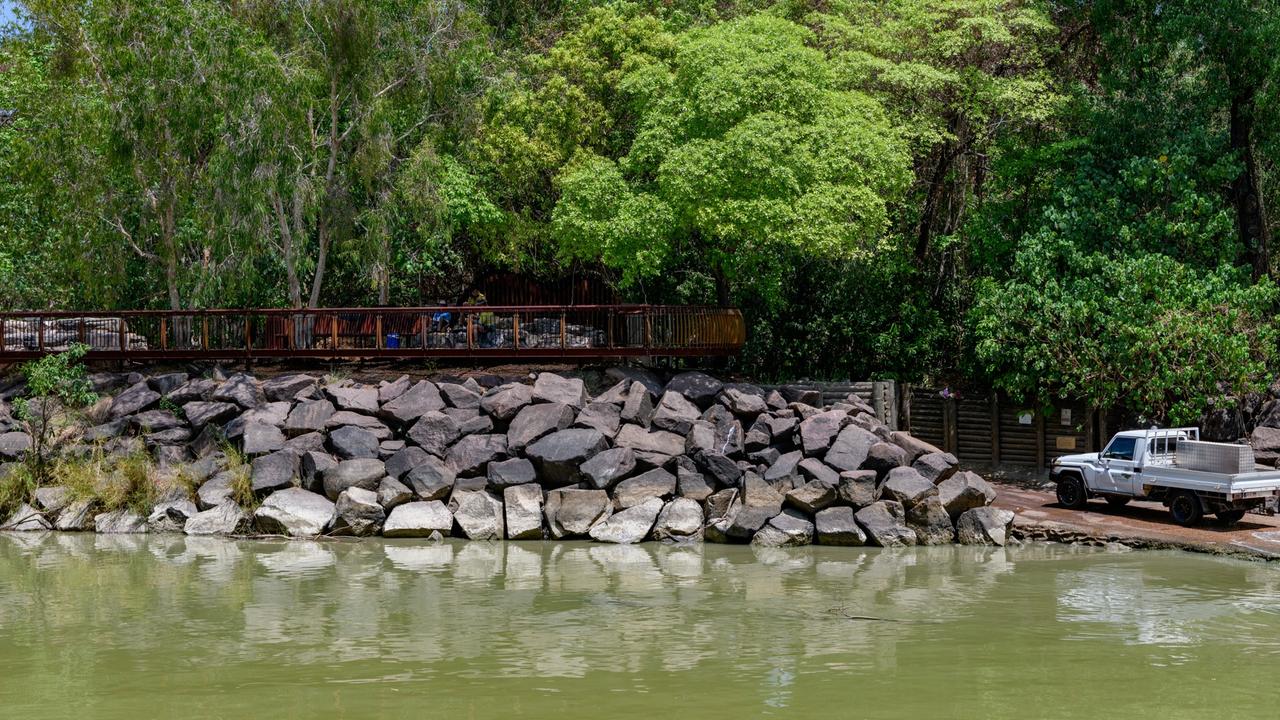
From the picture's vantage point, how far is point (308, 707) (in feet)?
42.0

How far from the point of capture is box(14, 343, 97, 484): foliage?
25844mm

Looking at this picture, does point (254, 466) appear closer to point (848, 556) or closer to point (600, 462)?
point (600, 462)

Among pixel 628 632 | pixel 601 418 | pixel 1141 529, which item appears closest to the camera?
pixel 628 632

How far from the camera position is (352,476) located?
2411 cm

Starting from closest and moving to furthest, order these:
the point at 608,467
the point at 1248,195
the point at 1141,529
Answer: the point at 1141,529
the point at 608,467
the point at 1248,195

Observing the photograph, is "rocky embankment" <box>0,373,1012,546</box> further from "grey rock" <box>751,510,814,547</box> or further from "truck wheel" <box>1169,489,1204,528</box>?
"truck wheel" <box>1169,489,1204,528</box>

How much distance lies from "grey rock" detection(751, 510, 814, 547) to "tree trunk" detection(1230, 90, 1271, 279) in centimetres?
1366

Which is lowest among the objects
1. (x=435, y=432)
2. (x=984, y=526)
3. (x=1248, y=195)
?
(x=984, y=526)

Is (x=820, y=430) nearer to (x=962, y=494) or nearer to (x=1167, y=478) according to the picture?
(x=962, y=494)

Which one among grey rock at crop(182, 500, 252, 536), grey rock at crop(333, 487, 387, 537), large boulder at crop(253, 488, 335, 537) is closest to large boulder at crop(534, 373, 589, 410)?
grey rock at crop(333, 487, 387, 537)

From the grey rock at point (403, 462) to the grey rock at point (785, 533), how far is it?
22.2 ft

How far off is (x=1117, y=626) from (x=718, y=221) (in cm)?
1393

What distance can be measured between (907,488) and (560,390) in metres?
7.64

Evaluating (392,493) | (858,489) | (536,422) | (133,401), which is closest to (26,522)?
(133,401)
